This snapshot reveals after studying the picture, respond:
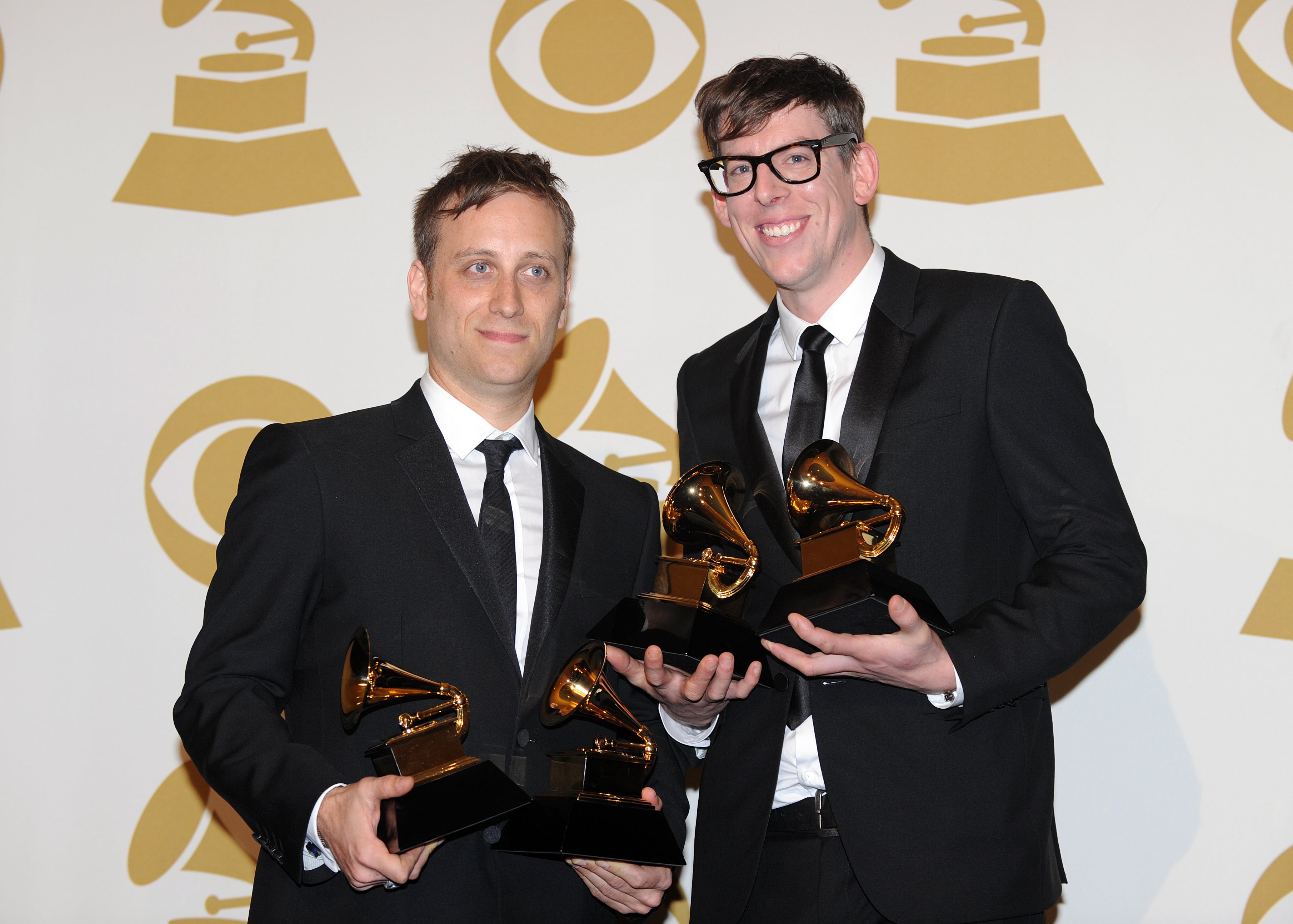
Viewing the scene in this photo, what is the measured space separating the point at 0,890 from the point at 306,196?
2447 millimetres

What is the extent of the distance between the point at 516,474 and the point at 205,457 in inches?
64.6

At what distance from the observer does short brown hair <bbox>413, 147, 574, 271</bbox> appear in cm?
246

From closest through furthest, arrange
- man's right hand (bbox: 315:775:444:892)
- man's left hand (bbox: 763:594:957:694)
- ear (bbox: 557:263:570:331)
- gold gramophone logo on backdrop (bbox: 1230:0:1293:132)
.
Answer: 1. man's right hand (bbox: 315:775:444:892)
2. man's left hand (bbox: 763:594:957:694)
3. ear (bbox: 557:263:570:331)
4. gold gramophone logo on backdrop (bbox: 1230:0:1293:132)

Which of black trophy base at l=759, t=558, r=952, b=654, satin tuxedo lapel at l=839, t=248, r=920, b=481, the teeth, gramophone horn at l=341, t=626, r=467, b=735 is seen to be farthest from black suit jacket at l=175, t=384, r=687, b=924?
the teeth

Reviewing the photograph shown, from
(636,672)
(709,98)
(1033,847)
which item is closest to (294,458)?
(636,672)

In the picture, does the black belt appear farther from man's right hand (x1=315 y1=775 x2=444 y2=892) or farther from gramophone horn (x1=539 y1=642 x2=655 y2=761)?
man's right hand (x1=315 y1=775 x2=444 y2=892)

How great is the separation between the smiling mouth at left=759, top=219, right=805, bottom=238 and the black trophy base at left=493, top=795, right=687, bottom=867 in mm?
1268

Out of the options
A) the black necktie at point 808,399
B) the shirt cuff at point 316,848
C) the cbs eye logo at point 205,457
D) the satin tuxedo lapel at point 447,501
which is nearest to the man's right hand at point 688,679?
the satin tuxedo lapel at point 447,501

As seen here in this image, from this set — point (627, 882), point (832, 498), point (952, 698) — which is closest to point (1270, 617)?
point (952, 698)

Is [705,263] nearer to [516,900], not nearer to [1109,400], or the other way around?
[1109,400]

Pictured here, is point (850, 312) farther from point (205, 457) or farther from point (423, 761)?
point (205, 457)

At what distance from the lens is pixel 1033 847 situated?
2.04 metres

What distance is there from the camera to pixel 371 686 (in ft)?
6.41

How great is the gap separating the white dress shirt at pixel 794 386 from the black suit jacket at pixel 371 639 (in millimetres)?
267
